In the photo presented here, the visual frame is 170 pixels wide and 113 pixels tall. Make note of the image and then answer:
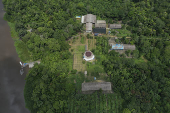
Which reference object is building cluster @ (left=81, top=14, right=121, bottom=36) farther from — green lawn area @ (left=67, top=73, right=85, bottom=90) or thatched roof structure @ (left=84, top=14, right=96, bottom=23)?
green lawn area @ (left=67, top=73, right=85, bottom=90)

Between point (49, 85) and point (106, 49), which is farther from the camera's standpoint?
point (106, 49)

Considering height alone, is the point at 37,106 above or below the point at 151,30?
below

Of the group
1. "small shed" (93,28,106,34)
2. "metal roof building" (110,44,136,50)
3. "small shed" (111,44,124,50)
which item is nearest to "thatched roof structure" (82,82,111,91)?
"small shed" (111,44,124,50)

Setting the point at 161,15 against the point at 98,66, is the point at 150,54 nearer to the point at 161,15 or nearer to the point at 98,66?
the point at 98,66

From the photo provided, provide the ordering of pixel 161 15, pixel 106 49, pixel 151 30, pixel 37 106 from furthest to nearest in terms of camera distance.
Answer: pixel 161 15 → pixel 151 30 → pixel 106 49 → pixel 37 106

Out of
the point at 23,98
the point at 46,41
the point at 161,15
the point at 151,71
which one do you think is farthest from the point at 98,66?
the point at 161,15
